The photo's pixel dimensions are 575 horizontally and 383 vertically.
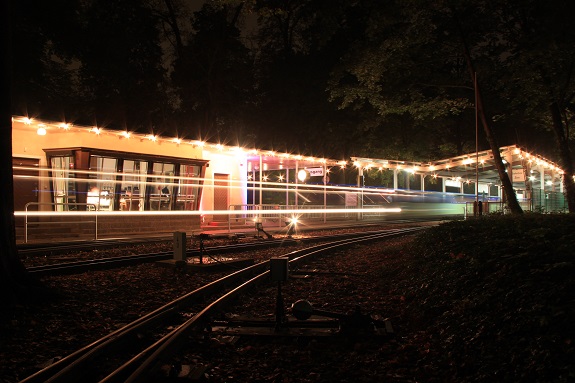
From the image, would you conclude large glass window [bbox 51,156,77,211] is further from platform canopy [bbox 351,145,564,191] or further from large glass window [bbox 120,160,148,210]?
platform canopy [bbox 351,145,564,191]

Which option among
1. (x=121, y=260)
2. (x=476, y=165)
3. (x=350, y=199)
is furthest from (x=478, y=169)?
(x=121, y=260)

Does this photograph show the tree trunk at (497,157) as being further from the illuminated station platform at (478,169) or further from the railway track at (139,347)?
the railway track at (139,347)

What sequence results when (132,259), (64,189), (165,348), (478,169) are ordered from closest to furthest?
(165,348) → (132,259) → (64,189) → (478,169)

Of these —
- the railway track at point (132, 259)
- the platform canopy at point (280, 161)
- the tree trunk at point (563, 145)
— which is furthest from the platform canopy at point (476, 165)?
the railway track at point (132, 259)

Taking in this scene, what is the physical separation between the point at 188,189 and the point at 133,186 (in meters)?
2.99

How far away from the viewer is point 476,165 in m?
24.3

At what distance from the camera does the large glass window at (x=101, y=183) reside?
63.8 ft

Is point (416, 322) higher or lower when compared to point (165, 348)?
lower

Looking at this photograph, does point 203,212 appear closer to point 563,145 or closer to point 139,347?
point 139,347

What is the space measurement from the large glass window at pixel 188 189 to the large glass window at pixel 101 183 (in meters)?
3.43

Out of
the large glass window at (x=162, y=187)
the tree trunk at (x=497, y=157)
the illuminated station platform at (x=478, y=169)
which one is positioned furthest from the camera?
the illuminated station platform at (x=478, y=169)

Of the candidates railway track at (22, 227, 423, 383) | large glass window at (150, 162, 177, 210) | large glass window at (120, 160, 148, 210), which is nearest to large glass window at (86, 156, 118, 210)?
large glass window at (120, 160, 148, 210)

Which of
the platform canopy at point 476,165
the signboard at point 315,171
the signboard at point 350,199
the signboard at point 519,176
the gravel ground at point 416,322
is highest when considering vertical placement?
the platform canopy at point 476,165

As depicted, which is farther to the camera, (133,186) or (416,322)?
(133,186)
